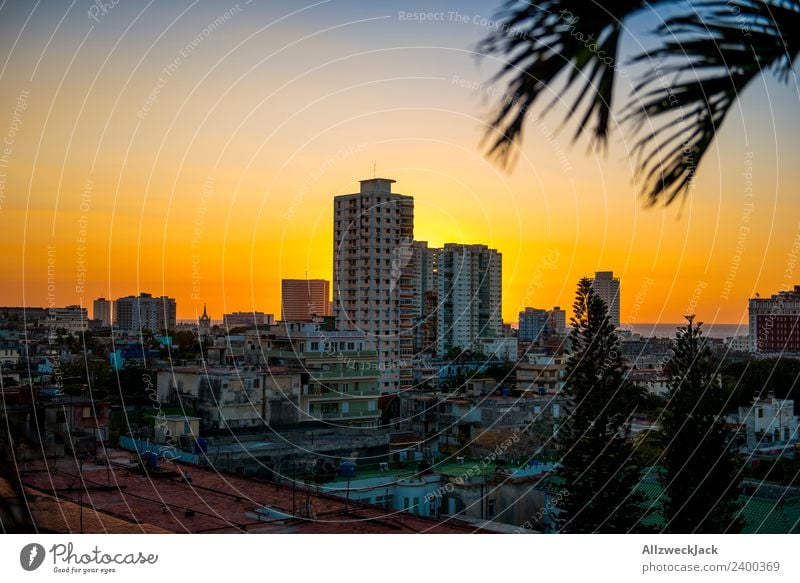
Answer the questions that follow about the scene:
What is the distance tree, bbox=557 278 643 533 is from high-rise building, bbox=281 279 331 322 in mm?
6300

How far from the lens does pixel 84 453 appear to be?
4750 mm

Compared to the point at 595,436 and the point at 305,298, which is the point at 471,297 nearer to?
the point at 305,298

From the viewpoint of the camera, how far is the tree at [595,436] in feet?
17.6

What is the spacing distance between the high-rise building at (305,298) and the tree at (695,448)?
6800mm

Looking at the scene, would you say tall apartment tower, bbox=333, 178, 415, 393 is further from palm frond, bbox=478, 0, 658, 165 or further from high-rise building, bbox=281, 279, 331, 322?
palm frond, bbox=478, 0, 658, 165

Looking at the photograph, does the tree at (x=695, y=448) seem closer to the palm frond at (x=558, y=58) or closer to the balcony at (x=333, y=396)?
the palm frond at (x=558, y=58)

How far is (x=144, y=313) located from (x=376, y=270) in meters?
5.53

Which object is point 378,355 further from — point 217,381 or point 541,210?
point 541,210

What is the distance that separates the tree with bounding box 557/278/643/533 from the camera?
17.6 feet

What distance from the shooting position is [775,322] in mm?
6195

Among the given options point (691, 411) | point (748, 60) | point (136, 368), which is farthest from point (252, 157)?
point (136, 368)

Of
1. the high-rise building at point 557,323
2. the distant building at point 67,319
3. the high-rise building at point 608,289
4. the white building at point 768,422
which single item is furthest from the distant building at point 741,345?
the high-rise building at point 557,323
